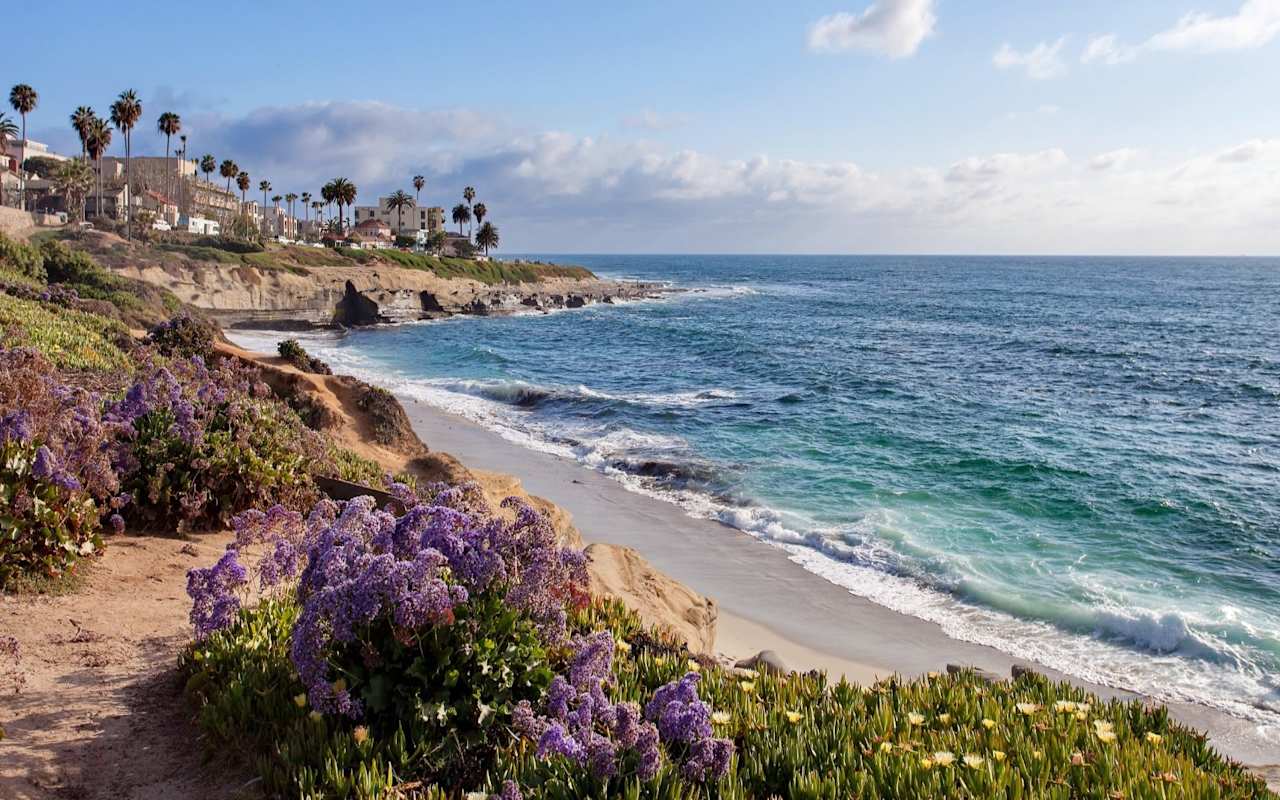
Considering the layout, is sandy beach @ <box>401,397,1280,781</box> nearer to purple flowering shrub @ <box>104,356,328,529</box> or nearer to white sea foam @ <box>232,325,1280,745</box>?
white sea foam @ <box>232,325,1280,745</box>

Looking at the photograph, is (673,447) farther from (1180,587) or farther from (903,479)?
(1180,587)

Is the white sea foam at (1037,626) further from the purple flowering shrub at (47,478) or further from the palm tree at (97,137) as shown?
the palm tree at (97,137)

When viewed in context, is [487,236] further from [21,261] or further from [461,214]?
[21,261]

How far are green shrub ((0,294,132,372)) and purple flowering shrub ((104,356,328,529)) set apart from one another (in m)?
5.03

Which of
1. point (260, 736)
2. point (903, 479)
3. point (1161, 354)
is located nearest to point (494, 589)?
point (260, 736)

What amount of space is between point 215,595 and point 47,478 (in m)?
2.50

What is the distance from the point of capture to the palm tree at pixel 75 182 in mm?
76312

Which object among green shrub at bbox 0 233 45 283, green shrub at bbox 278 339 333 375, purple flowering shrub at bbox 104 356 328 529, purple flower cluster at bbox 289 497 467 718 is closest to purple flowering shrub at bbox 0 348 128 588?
purple flowering shrub at bbox 104 356 328 529

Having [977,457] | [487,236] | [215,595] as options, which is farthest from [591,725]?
[487,236]

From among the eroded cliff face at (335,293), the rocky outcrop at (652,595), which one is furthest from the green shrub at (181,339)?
the eroded cliff face at (335,293)

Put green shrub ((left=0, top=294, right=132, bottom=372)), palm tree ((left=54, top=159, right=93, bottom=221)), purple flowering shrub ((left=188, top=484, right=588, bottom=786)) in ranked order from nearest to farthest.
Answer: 1. purple flowering shrub ((left=188, top=484, right=588, bottom=786))
2. green shrub ((left=0, top=294, right=132, bottom=372))
3. palm tree ((left=54, top=159, right=93, bottom=221))

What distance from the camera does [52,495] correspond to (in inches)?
281

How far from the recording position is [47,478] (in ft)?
22.9

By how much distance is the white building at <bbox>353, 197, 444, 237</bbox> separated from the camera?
14500 centimetres
